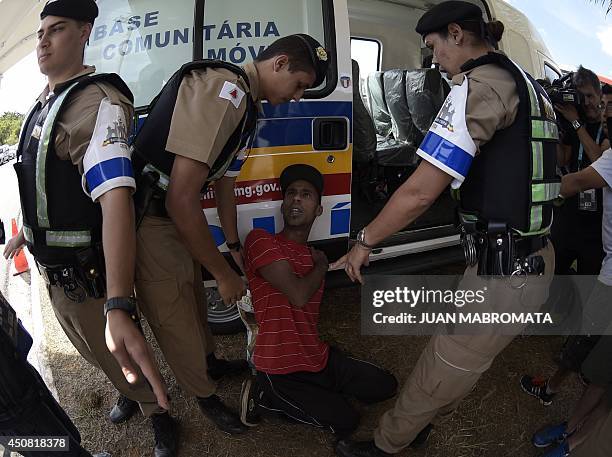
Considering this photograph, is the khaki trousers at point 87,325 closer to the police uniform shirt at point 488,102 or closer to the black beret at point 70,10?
the black beret at point 70,10

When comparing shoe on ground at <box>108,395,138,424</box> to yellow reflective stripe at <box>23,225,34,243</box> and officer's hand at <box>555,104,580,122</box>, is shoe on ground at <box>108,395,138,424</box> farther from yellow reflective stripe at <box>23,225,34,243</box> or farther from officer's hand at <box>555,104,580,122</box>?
officer's hand at <box>555,104,580,122</box>

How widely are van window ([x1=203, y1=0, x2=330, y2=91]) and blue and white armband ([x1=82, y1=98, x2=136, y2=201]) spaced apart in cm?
96

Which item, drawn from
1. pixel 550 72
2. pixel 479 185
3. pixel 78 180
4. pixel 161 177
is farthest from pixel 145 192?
pixel 550 72

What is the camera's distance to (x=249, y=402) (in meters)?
2.11

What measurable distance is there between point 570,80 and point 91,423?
3.25 m

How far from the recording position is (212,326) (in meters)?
2.72

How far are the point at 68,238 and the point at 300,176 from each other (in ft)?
3.63

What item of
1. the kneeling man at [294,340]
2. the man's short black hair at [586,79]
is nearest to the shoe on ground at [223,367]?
the kneeling man at [294,340]

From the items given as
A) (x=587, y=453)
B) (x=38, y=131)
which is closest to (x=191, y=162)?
(x=38, y=131)

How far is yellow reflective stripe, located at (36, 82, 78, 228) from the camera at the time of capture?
4.43 ft

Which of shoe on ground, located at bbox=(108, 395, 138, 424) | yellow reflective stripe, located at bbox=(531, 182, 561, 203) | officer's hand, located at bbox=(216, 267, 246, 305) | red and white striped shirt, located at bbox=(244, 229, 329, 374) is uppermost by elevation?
yellow reflective stripe, located at bbox=(531, 182, 561, 203)

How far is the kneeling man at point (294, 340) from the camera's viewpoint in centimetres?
203

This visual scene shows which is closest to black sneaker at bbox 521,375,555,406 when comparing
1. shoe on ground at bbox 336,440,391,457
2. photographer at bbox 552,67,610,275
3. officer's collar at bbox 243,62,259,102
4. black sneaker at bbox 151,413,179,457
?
photographer at bbox 552,67,610,275

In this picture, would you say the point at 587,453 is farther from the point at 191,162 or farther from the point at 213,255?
the point at 191,162
